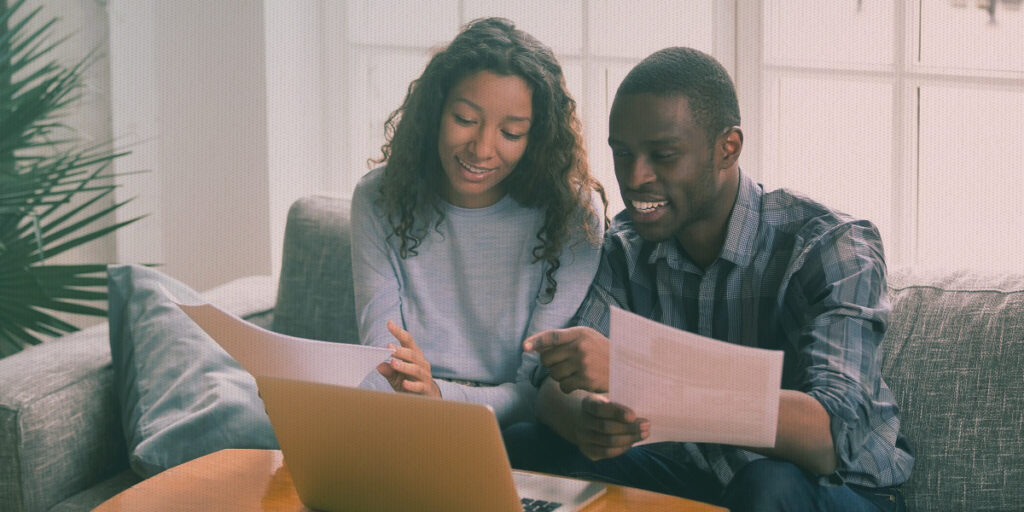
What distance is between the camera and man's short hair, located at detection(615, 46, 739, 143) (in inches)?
58.8


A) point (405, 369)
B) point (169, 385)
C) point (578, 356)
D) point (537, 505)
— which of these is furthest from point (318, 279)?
point (537, 505)

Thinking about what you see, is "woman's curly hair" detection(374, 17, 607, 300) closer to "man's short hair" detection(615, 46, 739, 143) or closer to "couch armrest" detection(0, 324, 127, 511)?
"man's short hair" detection(615, 46, 739, 143)

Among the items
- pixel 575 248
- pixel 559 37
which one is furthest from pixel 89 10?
pixel 575 248

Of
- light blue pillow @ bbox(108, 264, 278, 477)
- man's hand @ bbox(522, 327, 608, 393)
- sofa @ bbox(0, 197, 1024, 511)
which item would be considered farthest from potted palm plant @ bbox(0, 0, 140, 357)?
man's hand @ bbox(522, 327, 608, 393)

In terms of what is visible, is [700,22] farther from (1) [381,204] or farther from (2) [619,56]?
(1) [381,204]

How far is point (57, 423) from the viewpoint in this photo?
171 cm

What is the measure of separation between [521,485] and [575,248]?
2.03 ft

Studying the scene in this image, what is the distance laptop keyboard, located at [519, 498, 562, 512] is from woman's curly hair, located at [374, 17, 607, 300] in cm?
62

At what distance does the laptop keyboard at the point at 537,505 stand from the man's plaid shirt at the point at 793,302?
372mm

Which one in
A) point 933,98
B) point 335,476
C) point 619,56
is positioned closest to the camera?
point 335,476

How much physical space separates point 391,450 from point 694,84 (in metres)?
0.76

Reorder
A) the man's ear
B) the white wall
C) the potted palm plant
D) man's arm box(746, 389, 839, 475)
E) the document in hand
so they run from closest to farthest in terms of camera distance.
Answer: the document in hand < man's arm box(746, 389, 839, 475) < the man's ear < the potted palm plant < the white wall

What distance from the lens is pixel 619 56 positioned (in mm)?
2496

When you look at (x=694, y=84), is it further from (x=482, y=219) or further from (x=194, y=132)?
(x=194, y=132)
